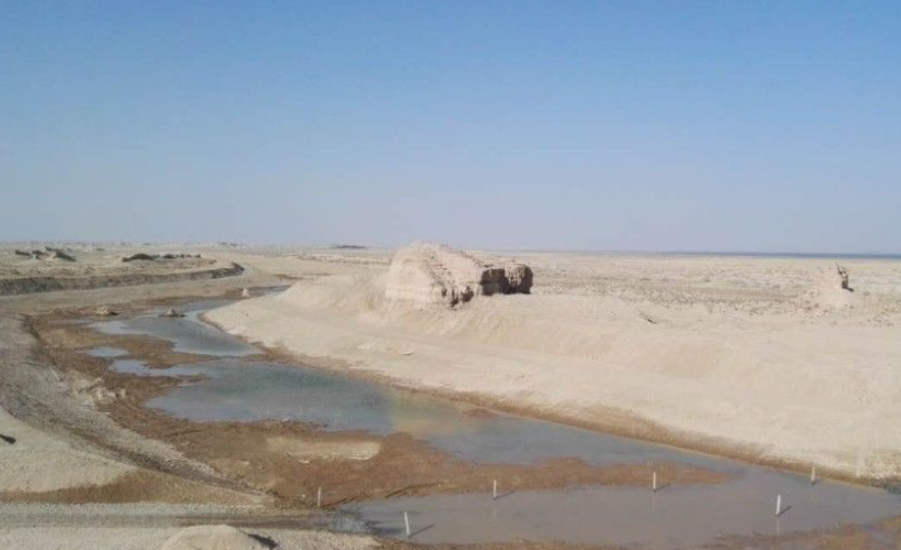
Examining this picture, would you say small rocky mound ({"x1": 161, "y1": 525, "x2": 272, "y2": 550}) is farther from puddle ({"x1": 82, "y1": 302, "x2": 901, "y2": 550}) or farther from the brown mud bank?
the brown mud bank

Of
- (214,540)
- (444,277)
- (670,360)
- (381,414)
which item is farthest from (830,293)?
(214,540)

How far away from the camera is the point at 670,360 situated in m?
24.5

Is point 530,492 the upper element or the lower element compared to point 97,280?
lower

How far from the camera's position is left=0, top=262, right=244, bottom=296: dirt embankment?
2450 inches

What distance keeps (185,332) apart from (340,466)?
2888 cm

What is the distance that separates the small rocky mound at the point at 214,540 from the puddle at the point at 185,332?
24.5m

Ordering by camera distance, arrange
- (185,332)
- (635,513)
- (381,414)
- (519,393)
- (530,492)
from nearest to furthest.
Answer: (635,513) → (530,492) → (381,414) → (519,393) → (185,332)

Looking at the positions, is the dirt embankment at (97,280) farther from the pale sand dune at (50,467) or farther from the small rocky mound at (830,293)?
the small rocky mound at (830,293)

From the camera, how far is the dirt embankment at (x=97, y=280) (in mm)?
62219

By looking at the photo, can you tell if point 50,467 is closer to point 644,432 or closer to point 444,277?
point 644,432

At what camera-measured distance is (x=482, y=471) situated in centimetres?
1683

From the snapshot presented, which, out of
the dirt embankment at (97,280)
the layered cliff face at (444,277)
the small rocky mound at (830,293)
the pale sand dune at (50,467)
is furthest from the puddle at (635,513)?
the dirt embankment at (97,280)

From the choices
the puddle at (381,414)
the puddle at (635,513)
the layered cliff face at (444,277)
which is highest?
the layered cliff face at (444,277)

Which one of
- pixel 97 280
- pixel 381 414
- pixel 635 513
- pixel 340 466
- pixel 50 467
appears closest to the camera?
pixel 635 513
